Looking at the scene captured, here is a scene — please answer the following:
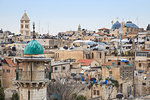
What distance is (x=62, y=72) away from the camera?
35.6 metres

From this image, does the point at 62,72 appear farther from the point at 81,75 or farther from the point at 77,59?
the point at 77,59

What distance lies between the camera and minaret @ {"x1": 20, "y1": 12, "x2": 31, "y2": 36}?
72000 mm

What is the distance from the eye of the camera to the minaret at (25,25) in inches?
2835

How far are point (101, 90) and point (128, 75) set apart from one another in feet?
18.0

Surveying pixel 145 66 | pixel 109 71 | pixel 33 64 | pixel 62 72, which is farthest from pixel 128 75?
pixel 33 64

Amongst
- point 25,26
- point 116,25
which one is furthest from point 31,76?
point 116,25

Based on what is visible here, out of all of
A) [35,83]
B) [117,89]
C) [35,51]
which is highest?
[35,51]

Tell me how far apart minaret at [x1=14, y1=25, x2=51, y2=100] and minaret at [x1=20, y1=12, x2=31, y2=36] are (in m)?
63.6

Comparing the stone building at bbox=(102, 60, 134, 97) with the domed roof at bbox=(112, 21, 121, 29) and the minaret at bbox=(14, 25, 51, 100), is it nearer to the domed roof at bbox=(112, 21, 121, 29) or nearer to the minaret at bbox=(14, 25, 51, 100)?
the minaret at bbox=(14, 25, 51, 100)

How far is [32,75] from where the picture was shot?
935 cm

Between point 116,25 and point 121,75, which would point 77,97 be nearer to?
point 121,75

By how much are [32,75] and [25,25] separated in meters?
64.7

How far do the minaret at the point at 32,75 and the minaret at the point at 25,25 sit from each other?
63648 mm

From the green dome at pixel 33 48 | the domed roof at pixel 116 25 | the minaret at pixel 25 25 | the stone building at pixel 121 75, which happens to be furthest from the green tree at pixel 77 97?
the domed roof at pixel 116 25
